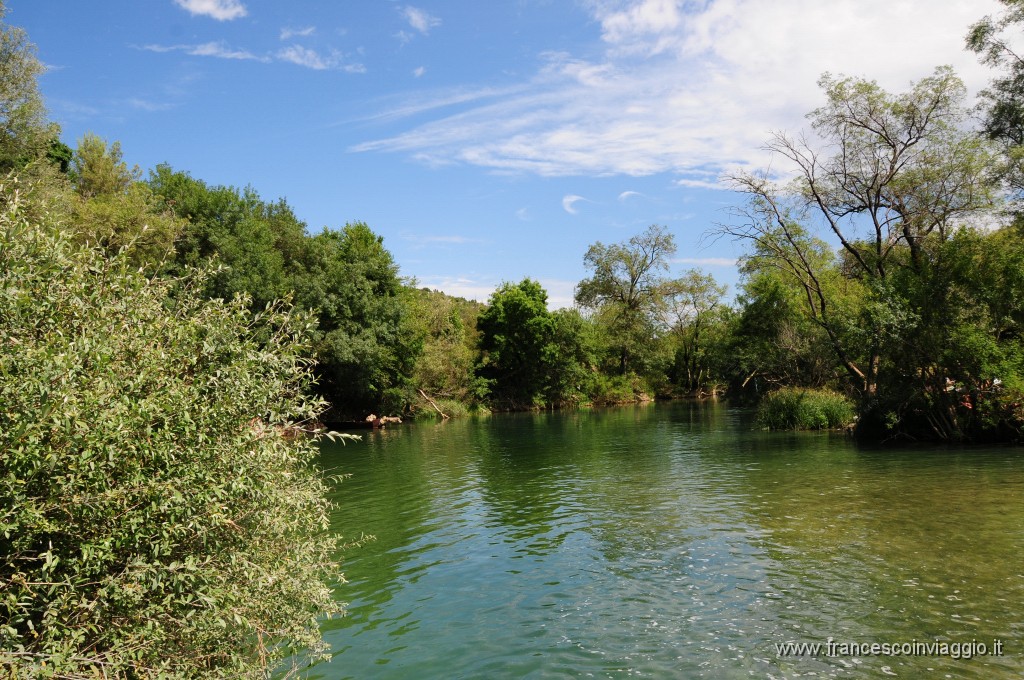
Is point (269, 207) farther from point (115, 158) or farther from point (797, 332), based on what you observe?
point (797, 332)

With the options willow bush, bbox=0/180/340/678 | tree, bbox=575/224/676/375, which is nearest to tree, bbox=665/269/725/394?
tree, bbox=575/224/676/375

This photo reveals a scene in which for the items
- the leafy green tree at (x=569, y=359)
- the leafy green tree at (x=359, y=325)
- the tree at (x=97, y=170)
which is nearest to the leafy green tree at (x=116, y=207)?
the tree at (x=97, y=170)

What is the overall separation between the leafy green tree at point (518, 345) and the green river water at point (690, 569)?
151 ft

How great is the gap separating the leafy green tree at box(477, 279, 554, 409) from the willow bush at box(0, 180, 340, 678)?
61.0 metres

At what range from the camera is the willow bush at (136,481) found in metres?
5.04

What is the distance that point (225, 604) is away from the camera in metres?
5.93

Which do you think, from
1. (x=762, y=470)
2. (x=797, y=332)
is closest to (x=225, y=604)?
(x=762, y=470)

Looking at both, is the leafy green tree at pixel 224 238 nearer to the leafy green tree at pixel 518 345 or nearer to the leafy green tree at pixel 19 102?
the leafy green tree at pixel 19 102

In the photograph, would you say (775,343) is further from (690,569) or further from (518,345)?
(690,569)

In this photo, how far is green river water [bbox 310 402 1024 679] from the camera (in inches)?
327

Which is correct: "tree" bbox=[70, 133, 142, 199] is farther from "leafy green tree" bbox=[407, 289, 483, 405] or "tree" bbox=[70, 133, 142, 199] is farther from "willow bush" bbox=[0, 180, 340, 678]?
"willow bush" bbox=[0, 180, 340, 678]

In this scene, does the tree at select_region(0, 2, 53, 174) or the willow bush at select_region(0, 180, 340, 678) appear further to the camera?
the tree at select_region(0, 2, 53, 174)

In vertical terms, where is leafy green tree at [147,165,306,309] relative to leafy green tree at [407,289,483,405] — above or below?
above

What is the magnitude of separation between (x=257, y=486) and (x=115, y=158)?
62.8 m
